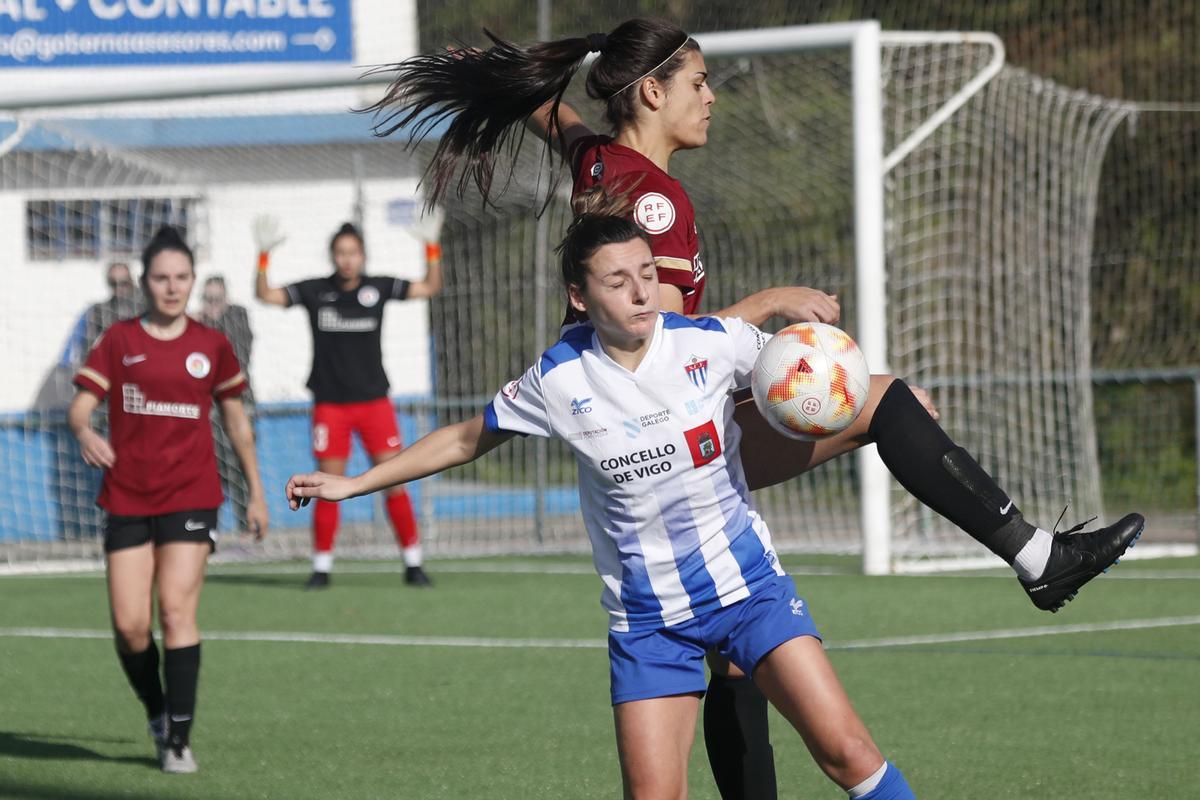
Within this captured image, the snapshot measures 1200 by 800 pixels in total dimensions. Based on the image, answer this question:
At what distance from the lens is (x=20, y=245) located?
1338cm

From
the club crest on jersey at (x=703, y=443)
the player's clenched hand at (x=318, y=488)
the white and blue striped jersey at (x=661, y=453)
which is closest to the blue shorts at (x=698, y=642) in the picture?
the white and blue striped jersey at (x=661, y=453)

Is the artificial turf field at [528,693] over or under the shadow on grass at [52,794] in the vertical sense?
under

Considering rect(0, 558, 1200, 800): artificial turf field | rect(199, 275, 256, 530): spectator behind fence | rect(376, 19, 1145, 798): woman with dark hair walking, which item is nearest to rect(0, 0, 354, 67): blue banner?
rect(199, 275, 256, 530): spectator behind fence

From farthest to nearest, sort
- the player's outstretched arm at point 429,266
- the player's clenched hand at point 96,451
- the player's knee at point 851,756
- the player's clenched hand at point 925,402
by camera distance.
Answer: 1. the player's outstretched arm at point 429,266
2. the player's clenched hand at point 96,451
3. the player's clenched hand at point 925,402
4. the player's knee at point 851,756

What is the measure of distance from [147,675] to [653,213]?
2.97 meters

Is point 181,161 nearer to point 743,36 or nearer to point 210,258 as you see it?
point 210,258

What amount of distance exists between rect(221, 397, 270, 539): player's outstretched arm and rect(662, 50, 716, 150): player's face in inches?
106

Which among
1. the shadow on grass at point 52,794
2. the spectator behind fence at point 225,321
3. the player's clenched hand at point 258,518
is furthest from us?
the spectator behind fence at point 225,321

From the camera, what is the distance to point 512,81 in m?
4.51

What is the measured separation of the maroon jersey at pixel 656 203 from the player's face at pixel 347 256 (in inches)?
262

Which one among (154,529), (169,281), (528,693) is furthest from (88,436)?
(528,693)

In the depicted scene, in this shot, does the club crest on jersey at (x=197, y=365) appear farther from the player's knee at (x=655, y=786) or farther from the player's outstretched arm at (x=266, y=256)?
the player's outstretched arm at (x=266, y=256)

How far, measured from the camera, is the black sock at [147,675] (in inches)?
236

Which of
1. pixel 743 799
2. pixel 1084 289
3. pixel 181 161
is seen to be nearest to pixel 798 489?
pixel 1084 289
